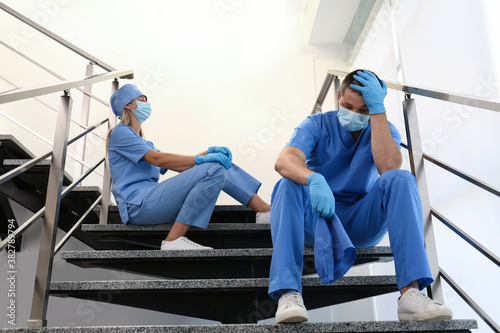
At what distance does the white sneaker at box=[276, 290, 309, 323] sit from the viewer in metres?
1.01

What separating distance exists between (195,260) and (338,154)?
58cm

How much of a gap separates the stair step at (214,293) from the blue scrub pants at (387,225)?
0.18 metres

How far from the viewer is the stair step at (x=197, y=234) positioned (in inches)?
67.3

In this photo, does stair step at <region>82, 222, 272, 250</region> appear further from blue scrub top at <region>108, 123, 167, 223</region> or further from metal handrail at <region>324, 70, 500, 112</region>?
metal handrail at <region>324, 70, 500, 112</region>

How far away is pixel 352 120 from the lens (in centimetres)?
149

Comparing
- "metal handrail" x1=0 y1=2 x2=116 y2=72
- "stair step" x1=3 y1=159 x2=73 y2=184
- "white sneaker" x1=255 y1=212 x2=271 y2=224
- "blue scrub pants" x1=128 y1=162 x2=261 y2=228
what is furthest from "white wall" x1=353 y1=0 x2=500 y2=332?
"stair step" x1=3 y1=159 x2=73 y2=184

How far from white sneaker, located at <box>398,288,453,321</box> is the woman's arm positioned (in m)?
1.06

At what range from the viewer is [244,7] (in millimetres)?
3570

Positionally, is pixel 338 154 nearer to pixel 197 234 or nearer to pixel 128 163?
pixel 197 234

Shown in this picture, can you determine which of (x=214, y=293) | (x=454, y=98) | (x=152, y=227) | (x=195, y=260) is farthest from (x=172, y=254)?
(x=454, y=98)

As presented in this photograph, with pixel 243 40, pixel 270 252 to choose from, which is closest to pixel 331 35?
pixel 243 40

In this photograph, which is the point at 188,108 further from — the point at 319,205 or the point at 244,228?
the point at 319,205

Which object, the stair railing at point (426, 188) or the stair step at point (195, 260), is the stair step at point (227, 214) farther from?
the stair railing at point (426, 188)

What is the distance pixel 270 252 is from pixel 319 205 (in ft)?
1.11
